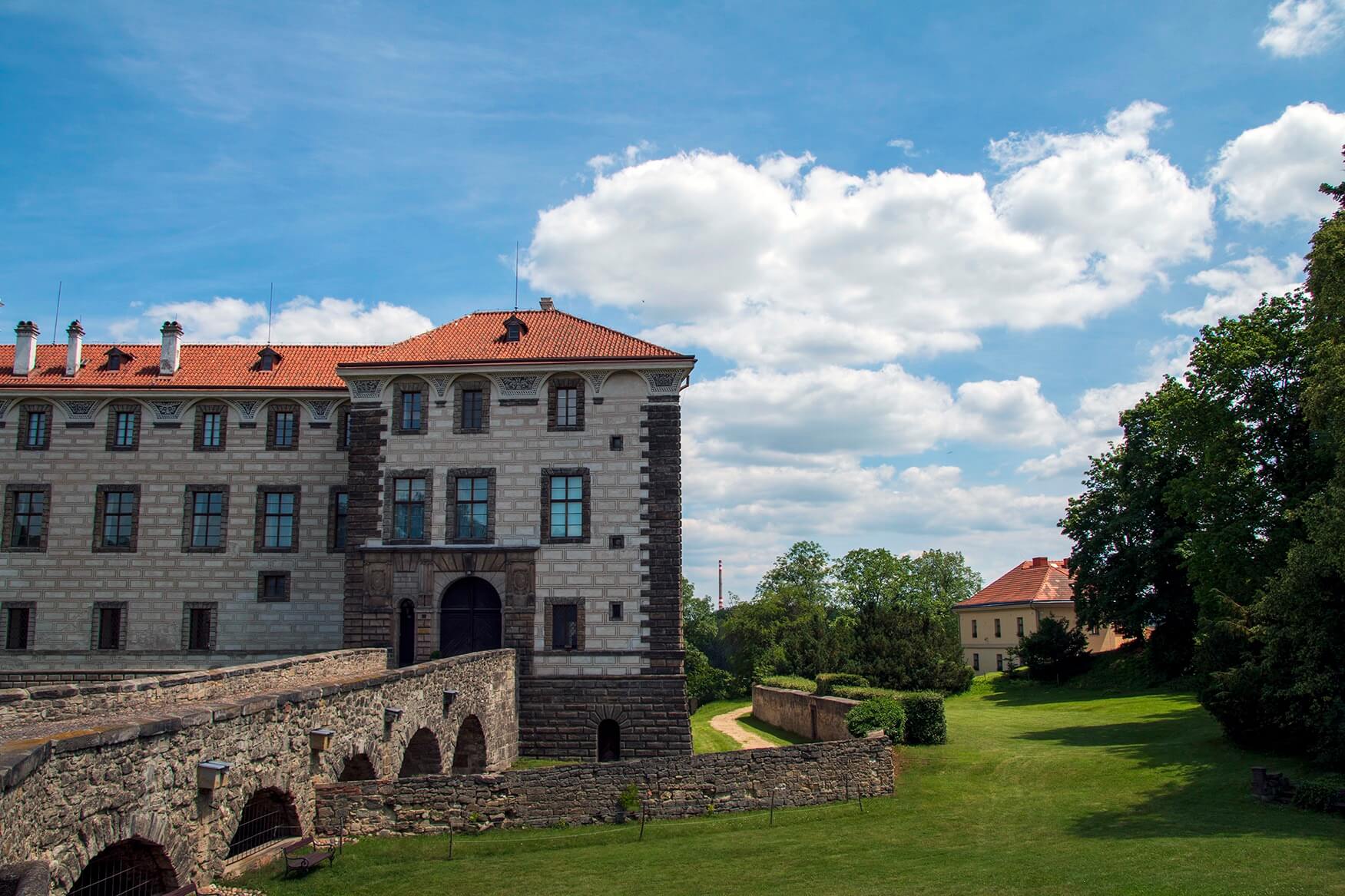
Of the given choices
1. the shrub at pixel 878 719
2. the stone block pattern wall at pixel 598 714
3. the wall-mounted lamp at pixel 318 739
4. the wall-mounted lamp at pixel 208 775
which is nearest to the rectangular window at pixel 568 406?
the stone block pattern wall at pixel 598 714

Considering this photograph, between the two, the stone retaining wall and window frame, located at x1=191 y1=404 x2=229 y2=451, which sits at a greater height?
window frame, located at x1=191 y1=404 x2=229 y2=451

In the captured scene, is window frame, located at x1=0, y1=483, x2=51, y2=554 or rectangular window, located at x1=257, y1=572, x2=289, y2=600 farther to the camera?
window frame, located at x1=0, y1=483, x2=51, y2=554

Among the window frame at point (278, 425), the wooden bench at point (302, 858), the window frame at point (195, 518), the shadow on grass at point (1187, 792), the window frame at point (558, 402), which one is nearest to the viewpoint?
the wooden bench at point (302, 858)

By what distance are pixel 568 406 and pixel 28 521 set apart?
57.5 feet

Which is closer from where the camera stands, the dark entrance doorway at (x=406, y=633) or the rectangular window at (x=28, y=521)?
the dark entrance doorway at (x=406, y=633)

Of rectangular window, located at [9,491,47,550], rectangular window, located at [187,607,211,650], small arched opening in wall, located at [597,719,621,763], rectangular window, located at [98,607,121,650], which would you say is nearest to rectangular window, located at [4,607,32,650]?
rectangular window, located at [9,491,47,550]

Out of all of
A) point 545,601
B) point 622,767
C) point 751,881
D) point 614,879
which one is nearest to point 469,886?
point 614,879

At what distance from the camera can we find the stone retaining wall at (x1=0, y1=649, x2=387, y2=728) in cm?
1352

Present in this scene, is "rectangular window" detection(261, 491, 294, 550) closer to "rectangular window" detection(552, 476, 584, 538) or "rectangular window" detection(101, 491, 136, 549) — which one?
"rectangular window" detection(101, 491, 136, 549)

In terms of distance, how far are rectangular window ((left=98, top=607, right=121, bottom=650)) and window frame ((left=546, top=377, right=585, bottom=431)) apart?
578 inches

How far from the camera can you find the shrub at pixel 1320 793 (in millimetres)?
17094

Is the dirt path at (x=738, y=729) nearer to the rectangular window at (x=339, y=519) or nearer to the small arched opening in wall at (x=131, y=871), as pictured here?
the rectangular window at (x=339, y=519)

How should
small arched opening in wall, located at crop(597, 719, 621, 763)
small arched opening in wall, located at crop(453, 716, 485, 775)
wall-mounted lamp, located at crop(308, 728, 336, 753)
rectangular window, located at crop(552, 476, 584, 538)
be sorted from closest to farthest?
wall-mounted lamp, located at crop(308, 728, 336, 753) < small arched opening in wall, located at crop(453, 716, 485, 775) < small arched opening in wall, located at crop(597, 719, 621, 763) < rectangular window, located at crop(552, 476, 584, 538)

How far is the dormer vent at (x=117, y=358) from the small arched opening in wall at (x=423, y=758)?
1979cm
